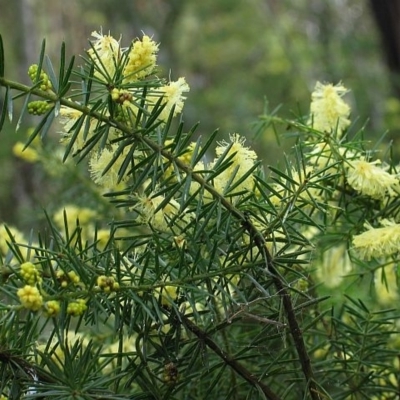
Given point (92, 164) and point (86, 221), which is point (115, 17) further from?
point (92, 164)

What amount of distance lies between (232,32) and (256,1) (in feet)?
1.32

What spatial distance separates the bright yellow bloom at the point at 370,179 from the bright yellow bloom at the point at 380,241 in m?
0.03

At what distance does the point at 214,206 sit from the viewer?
43 centimetres

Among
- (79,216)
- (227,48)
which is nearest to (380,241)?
(79,216)

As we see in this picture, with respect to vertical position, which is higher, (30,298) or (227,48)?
(227,48)

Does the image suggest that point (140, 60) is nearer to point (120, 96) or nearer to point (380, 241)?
point (120, 96)

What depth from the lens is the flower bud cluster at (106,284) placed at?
40 cm

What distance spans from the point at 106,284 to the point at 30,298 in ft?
0.18

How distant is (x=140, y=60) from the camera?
437mm

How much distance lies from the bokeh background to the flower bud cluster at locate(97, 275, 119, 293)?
7.87 feet

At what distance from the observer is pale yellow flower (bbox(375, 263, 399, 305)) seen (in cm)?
62

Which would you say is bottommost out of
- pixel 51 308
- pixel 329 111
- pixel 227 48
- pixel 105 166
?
pixel 51 308

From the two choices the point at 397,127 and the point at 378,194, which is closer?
the point at 378,194

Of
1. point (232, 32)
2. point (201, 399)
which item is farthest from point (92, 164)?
point (232, 32)
